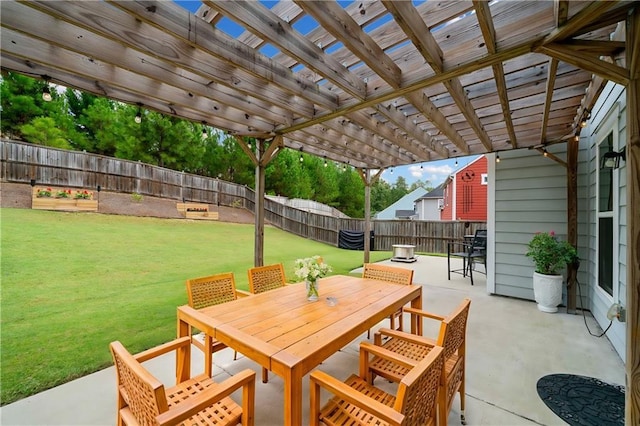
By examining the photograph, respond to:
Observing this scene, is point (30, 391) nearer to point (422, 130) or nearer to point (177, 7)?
point (177, 7)

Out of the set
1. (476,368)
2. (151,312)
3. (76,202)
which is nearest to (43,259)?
(151,312)

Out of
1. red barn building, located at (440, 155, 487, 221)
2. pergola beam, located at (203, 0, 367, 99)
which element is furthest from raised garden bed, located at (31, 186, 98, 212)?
red barn building, located at (440, 155, 487, 221)

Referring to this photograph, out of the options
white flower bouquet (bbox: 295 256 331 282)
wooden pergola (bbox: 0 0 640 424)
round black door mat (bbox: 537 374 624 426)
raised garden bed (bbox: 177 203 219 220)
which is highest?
wooden pergola (bbox: 0 0 640 424)

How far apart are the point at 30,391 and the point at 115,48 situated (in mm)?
2822

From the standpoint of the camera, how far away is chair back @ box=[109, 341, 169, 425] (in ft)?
3.45

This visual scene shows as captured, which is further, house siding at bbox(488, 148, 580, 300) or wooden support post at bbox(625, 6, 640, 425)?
house siding at bbox(488, 148, 580, 300)

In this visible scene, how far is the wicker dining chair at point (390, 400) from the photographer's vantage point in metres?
1.08

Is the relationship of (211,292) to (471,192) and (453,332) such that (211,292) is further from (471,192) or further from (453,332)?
(471,192)

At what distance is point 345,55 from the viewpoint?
2264mm

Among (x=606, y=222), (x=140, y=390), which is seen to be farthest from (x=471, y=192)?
(x=140, y=390)

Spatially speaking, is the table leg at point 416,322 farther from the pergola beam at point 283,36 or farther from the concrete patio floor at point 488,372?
the pergola beam at point 283,36

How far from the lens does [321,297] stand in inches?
96.6

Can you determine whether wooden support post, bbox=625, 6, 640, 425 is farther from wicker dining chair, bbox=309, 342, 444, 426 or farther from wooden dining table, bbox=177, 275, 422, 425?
wooden dining table, bbox=177, 275, 422, 425

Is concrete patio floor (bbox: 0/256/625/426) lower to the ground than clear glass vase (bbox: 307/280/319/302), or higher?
lower
